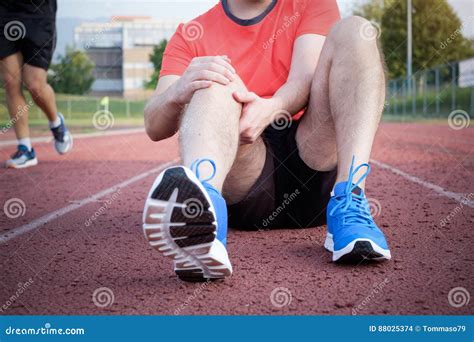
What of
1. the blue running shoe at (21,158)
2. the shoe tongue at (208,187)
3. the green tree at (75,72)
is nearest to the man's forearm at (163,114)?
the shoe tongue at (208,187)

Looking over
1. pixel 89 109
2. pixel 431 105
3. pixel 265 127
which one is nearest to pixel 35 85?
pixel 265 127

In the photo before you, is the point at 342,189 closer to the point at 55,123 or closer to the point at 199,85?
the point at 199,85

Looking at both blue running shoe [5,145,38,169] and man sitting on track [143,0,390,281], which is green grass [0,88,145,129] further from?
man sitting on track [143,0,390,281]

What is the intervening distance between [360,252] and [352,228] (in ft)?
0.30

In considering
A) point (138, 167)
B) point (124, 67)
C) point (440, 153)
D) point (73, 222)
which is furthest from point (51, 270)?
point (124, 67)

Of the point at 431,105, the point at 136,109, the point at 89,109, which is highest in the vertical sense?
the point at 431,105

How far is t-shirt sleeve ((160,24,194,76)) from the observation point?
280 cm

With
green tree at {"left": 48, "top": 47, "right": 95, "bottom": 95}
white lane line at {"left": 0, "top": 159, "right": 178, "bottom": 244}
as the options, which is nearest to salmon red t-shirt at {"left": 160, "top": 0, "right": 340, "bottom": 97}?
white lane line at {"left": 0, "top": 159, "right": 178, "bottom": 244}

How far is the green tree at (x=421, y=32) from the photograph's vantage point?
28850 millimetres

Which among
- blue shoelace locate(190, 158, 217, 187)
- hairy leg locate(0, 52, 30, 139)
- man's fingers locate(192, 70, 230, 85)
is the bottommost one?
hairy leg locate(0, 52, 30, 139)

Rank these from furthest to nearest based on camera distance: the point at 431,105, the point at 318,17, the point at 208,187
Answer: the point at 431,105 < the point at 318,17 < the point at 208,187

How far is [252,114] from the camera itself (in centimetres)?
221

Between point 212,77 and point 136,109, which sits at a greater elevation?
point 212,77

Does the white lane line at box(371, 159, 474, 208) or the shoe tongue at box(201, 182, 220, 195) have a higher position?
the shoe tongue at box(201, 182, 220, 195)
